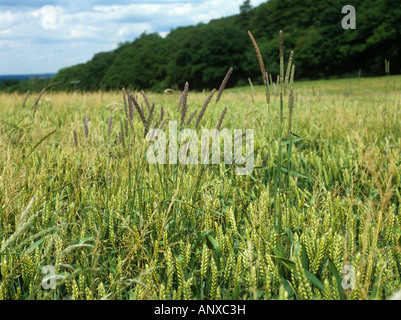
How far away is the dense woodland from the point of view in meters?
29.5

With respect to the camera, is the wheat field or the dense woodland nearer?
the wheat field

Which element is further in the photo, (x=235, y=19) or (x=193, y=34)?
(x=235, y=19)

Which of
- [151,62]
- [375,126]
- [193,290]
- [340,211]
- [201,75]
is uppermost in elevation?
[151,62]

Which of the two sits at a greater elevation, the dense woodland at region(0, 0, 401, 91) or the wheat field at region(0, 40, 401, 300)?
the dense woodland at region(0, 0, 401, 91)

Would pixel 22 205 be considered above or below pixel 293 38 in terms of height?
below

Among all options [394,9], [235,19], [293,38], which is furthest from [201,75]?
[394,9]

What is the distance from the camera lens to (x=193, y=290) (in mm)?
1243

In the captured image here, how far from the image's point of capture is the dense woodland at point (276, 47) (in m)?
29.5

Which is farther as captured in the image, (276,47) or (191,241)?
(276,47)

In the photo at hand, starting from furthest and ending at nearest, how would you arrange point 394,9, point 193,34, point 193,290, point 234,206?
point 193,34 → point 394,9 → point 234,206 → point 193,290

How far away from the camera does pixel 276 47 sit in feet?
94.4

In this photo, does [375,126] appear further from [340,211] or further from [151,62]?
[151,62]
